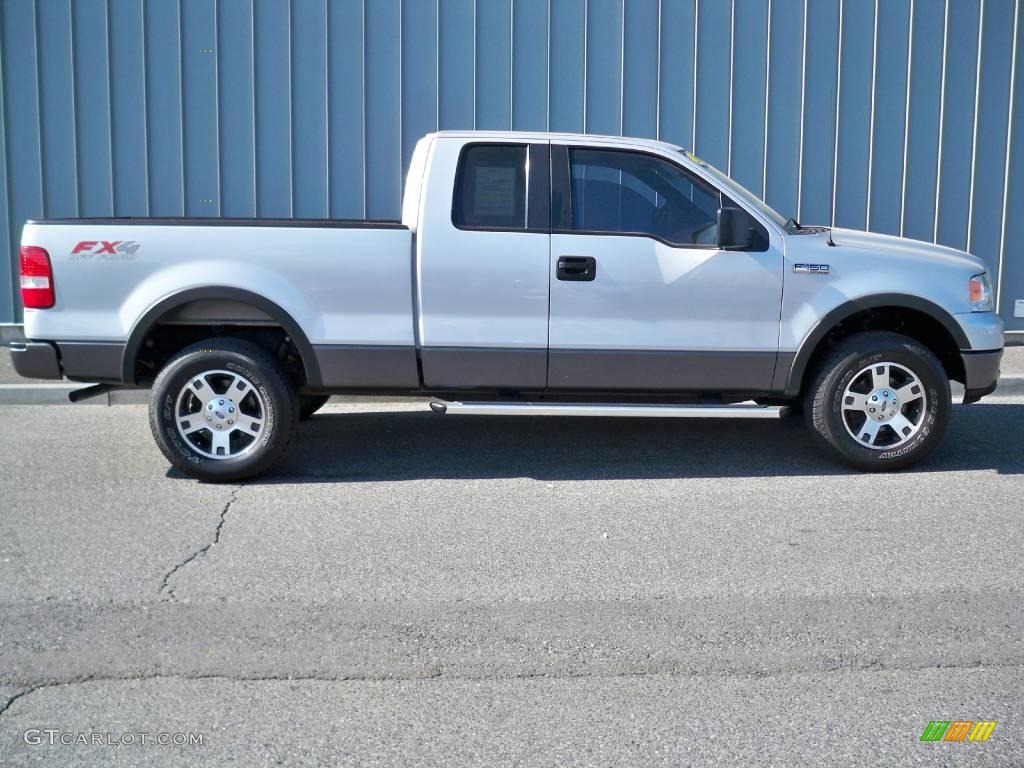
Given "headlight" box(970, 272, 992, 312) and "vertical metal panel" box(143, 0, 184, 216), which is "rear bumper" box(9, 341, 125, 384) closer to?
"vertical metal panel" box(143, 0, 184, 216)

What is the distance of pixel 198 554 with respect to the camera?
5141mm

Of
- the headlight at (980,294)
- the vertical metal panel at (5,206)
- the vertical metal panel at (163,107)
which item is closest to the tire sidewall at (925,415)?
the headlight at (980,294)

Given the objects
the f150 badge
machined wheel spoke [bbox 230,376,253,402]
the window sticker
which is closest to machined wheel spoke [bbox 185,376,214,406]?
machined wheel spoke [bbox 230,376,253,402]

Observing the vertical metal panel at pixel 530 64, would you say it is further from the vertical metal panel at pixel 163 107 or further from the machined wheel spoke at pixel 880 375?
the machined wheel spoke at pixel 880 375

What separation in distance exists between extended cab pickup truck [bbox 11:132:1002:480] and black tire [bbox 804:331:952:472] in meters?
0.01

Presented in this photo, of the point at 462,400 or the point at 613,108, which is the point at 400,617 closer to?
the point at 462,400

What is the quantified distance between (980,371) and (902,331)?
1.79 feet

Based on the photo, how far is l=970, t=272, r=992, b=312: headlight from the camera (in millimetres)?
6617

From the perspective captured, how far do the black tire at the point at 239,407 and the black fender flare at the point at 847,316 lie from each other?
2.97 metres

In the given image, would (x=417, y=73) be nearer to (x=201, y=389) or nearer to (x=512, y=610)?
(x=201, y=389)

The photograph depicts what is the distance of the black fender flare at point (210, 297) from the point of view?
629 centimetres

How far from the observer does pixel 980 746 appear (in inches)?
133

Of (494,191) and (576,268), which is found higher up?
(494,191)

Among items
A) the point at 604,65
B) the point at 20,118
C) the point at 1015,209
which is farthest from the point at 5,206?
the point at 1015,209
